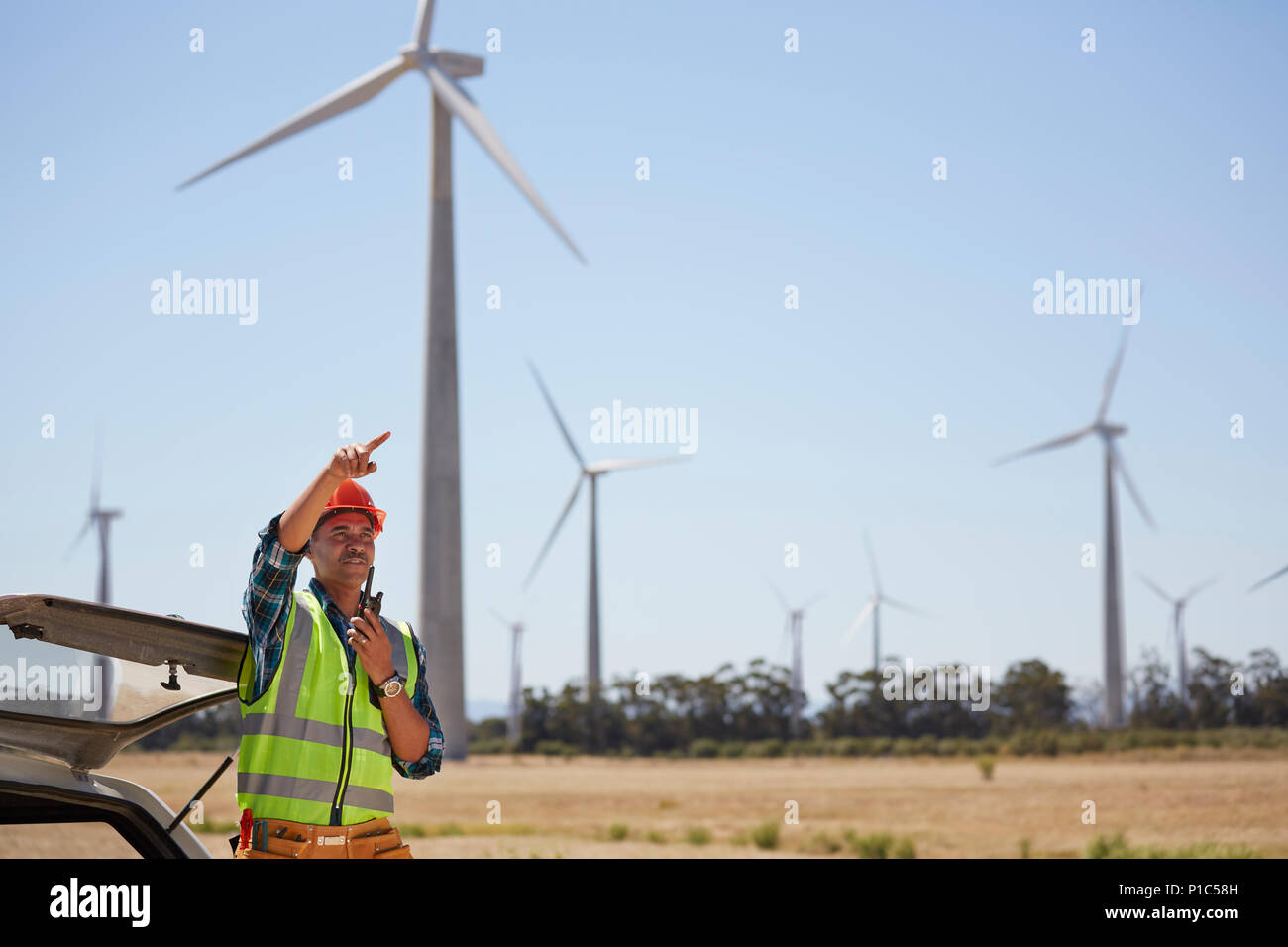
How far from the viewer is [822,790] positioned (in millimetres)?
48281

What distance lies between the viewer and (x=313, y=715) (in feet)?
16.9

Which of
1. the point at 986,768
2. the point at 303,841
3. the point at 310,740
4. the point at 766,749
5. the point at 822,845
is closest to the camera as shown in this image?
the point at 303,841

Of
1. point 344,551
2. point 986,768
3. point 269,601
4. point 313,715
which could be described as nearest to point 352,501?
point 344,551

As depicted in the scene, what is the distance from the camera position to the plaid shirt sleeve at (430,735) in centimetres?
548

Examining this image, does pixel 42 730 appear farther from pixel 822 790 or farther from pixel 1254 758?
pixel 1254 758

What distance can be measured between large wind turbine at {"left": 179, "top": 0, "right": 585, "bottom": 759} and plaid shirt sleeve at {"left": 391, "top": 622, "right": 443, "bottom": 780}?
4742cm

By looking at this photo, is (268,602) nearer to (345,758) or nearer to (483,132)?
(345,758)

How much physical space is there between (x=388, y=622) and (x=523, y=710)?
69113mm

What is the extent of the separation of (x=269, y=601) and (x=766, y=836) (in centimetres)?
2970

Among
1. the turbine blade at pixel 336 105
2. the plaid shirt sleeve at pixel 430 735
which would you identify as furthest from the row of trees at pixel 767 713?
the plaid shirt sleeve at pixel 430 735

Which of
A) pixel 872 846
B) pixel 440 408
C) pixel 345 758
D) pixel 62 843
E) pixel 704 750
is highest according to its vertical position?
pixel 440 408

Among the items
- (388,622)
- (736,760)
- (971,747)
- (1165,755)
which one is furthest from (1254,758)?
(388,622)

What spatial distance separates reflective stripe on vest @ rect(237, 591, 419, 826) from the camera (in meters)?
5.08
